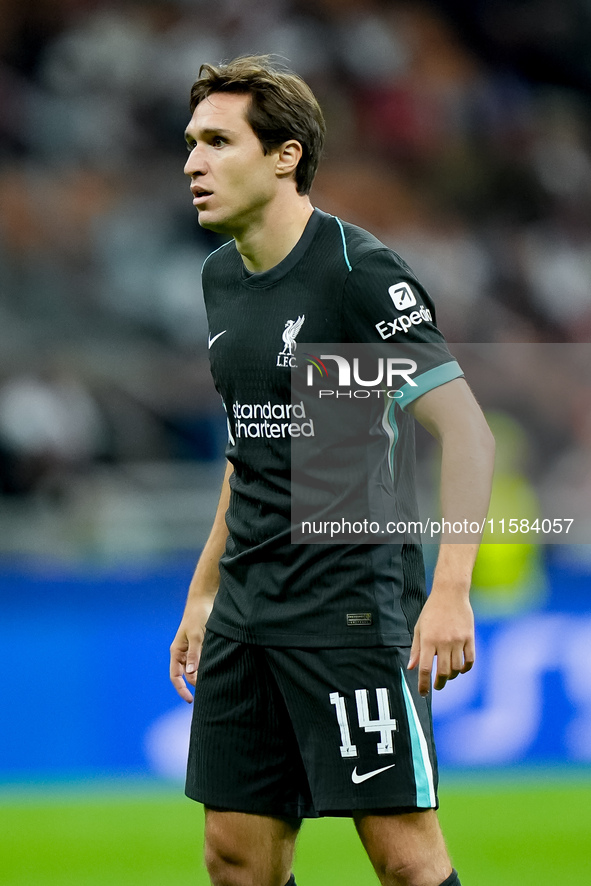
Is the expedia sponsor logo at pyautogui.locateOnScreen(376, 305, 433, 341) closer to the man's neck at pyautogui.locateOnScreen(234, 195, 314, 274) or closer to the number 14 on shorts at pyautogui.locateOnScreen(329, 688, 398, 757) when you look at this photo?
the man's neck at pyautogui.locateOnScreen(234, 195, 314, 274)

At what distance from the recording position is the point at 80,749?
15.0 feet

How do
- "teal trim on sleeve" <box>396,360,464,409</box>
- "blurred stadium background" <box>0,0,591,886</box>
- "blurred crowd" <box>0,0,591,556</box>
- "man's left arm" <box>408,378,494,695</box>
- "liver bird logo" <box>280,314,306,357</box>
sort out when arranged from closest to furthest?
"man's left arm" <box>408,378,494,695</box> < "teal trim on sleeve" <box>396,360,464,409</box> < "liver bird logo" <box>280,314,306,357</box> < "blurred stadium background" <box>0,0,591,886</box> < "blurred crowd" <box>0,0,591,556</box>

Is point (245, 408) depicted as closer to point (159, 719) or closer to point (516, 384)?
point (159, 719)

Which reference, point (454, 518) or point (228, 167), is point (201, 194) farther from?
point (454, 518)

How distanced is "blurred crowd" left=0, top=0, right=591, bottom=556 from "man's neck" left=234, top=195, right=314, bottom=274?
6220 millimetres

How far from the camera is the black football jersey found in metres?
2.34

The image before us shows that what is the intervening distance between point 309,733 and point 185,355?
22.6ft

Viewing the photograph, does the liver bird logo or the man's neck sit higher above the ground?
the man's neck

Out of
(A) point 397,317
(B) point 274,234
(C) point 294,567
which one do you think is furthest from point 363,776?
(B) point 274,234

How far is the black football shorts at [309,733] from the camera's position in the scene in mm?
2312

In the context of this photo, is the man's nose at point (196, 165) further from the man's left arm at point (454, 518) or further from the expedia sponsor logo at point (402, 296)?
the man's left arm at point (454, 518)

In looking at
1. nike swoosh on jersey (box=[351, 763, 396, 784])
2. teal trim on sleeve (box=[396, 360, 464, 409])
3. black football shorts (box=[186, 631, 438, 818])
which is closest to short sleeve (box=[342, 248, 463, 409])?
teal trim on sleeve (box=[396, 360, 464, 409])

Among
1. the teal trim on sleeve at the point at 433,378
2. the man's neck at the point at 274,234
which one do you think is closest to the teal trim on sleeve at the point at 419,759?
the teal trim on sleeve at the point at 433,378

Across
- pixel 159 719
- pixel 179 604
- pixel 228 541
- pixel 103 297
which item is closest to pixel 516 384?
pixel 103 297
